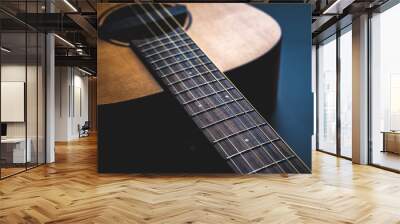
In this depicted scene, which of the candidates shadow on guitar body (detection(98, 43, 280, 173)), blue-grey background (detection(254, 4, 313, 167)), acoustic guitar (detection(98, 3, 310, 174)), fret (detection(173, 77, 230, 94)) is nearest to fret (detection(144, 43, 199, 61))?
acoustic guitar (detection(98, 3, 310, 174))

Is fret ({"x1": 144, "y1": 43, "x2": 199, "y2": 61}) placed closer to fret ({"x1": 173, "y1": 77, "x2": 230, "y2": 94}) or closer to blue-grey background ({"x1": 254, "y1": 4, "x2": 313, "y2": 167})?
fret ({"x1": 173, "y1": 77, "x2": 230, "y2": 94})

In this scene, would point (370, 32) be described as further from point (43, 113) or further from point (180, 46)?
point (43, 113)

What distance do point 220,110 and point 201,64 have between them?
0.87 meters

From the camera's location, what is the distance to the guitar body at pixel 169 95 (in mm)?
6352

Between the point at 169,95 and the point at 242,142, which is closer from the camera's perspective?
the point at 242,142

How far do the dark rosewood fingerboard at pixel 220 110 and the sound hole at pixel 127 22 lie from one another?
21 centimetres

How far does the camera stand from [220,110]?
6188 mm

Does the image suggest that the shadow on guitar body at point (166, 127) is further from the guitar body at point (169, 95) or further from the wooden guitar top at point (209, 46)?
the wooden guitar top at point (209, 46)

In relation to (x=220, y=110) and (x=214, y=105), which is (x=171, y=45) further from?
(x=220, y=110)

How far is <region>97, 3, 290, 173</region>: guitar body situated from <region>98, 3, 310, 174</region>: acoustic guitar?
0.02 meters

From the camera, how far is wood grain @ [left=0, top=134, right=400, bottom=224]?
377cm

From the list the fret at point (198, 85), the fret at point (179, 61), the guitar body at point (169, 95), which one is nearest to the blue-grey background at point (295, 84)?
the guitar body at point (169, 95)

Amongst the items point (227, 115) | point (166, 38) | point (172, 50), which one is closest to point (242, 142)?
point (227, 115)

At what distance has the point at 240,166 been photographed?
20.4 feet
